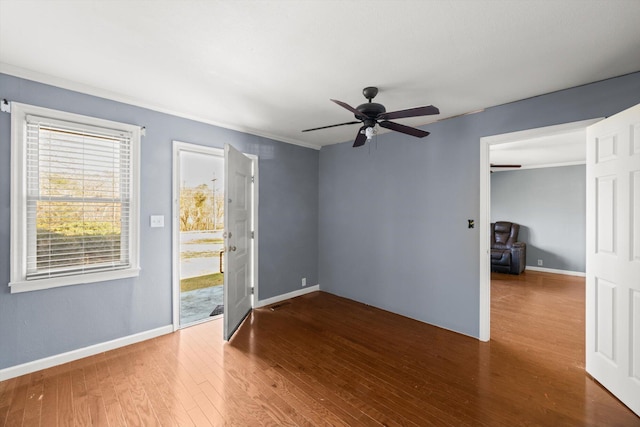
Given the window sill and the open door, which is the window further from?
the open door

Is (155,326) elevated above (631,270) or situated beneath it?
situated beneath

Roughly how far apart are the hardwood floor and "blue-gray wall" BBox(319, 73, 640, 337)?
509 mm

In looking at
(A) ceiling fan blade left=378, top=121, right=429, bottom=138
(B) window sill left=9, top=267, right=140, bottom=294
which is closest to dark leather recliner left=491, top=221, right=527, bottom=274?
(A) ceiling fan blade left=378, top=121, right=429, bottom=138

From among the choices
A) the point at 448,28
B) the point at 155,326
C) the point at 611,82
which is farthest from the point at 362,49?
the point at 155,326

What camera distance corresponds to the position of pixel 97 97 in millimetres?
2646

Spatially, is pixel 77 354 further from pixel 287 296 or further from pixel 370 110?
pixel 370 110

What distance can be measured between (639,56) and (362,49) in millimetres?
1997

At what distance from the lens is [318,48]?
1.94 m

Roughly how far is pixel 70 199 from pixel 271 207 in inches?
88.9

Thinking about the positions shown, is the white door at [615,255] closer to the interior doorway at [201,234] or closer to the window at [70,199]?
the interior doorway at [201,234]

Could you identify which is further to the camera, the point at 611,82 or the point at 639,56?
the point at 611,82

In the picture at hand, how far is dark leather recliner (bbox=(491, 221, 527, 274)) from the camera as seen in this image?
235 inches

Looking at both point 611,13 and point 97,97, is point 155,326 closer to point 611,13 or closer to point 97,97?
point 97,97

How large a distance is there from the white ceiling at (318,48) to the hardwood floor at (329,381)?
98.7 inches
